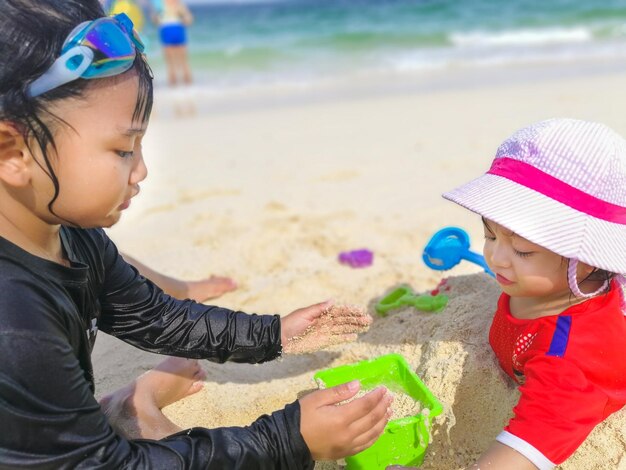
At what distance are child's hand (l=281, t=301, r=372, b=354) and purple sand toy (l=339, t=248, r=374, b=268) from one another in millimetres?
1142

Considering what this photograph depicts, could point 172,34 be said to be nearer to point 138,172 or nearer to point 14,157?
point 138,172

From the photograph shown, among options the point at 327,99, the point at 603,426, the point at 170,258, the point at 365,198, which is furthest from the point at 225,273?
the point at 327,99

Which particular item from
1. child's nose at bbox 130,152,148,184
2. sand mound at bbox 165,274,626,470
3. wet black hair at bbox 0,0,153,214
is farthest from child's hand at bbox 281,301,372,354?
wet black hair at bbox 0,0,153,214

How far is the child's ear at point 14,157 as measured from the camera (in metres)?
1.28

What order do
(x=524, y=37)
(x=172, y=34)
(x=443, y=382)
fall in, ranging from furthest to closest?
(x=524, y=37) → (x=172, y=34) → (x=443, y=382)

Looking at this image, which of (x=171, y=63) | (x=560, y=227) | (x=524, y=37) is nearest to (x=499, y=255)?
(x=560, y=227)

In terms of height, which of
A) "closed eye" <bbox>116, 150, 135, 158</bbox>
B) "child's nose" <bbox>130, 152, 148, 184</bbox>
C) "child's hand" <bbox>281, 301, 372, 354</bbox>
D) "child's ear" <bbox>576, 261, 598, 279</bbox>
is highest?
"closed eye" <bbox>116, 150, 135, 158</bbox>

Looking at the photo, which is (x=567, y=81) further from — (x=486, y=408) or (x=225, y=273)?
(x=486, y=408)

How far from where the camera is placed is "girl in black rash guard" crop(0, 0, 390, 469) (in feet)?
4.13

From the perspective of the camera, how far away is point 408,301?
2580 millimetres

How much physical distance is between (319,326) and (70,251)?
761 mm

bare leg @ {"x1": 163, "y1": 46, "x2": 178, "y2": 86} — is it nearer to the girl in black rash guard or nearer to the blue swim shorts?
the blue swim shorts

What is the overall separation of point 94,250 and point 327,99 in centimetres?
556

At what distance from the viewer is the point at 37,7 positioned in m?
1.29
